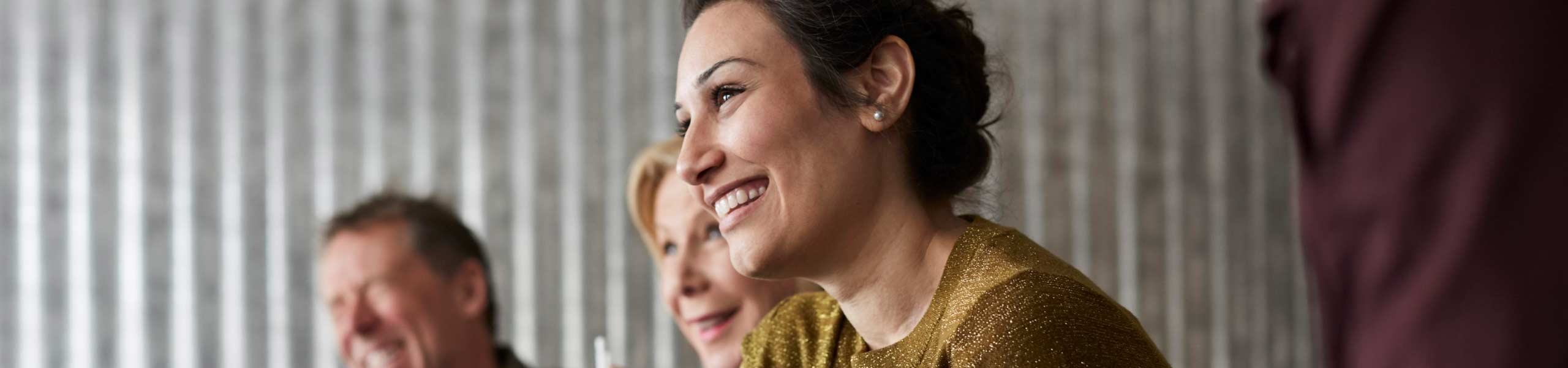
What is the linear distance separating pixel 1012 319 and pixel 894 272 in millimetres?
206

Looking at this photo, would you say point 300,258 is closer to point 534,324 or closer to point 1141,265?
point 534,324

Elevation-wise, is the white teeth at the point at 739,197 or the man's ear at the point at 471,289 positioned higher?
the white teeth at the point at 739,197

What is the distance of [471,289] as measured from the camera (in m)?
2.73

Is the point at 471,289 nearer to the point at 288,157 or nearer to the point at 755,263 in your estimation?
the point at 288,157

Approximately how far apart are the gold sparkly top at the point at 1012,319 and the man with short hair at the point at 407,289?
1550 mm

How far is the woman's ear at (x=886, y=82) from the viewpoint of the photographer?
1189mm

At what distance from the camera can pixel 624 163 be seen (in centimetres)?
333

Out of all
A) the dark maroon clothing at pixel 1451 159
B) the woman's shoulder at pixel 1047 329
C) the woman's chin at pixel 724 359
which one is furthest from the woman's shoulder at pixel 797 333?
the dark maroon clothing at pixel 1451 159

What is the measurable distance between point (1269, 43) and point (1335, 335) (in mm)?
68

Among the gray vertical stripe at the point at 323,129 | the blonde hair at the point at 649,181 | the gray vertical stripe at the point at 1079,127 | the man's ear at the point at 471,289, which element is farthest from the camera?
the gray vertical stripe at the point at 1079,127

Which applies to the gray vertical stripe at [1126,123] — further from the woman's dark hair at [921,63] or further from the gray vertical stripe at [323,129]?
the woman's dark hair at [921,63]

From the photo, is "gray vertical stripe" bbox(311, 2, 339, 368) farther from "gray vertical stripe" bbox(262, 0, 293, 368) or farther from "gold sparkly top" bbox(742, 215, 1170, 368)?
"gold sparkly top" bbox(742, 215, 1170, 368)

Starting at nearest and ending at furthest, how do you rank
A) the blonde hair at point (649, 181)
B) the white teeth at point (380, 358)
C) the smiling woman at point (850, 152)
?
1. the smiling woman at point (850, 152)
2. the blonde hair at point (649, 181)
3. the white teeth at point (380, 358)

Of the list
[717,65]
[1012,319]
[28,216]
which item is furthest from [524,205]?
[1012,319]
